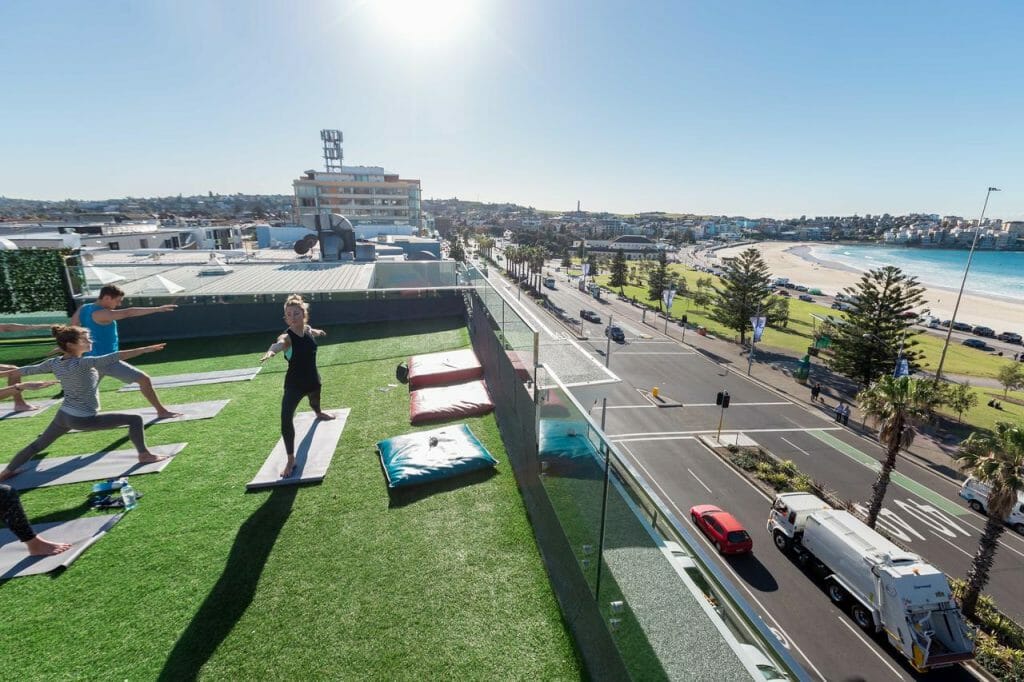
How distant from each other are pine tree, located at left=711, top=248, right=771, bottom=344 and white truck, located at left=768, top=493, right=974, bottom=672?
3012 centimetres

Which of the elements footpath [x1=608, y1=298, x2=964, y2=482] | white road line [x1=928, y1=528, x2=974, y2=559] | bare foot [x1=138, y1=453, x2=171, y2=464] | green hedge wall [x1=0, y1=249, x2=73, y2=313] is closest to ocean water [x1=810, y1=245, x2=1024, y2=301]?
footpath [x1=608, y1=298, x2=964, y2=482]

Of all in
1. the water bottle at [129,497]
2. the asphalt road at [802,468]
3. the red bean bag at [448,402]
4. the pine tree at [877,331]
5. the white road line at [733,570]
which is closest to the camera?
the water bottle at [129,497]

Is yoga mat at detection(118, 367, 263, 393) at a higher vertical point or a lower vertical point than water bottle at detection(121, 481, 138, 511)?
lower

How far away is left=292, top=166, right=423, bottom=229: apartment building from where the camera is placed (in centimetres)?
7556

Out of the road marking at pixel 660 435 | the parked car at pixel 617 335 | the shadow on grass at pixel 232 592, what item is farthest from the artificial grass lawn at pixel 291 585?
the parked car at pixel 617 335

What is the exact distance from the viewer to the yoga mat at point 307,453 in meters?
5.90

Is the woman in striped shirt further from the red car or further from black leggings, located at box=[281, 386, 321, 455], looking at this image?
the red car

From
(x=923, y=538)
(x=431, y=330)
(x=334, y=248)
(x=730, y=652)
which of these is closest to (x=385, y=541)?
(x=730, y=652)

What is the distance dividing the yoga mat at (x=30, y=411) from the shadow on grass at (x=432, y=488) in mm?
8365

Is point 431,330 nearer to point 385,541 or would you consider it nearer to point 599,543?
point 385,541

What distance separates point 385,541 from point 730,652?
148 inches

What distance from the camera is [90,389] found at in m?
5.50

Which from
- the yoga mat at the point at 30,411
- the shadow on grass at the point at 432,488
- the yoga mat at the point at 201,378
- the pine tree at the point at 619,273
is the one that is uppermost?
the shadow on grass at the point at 432,488

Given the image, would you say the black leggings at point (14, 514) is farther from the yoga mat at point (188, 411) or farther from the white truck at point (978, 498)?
the white truck at point (978, 498)
